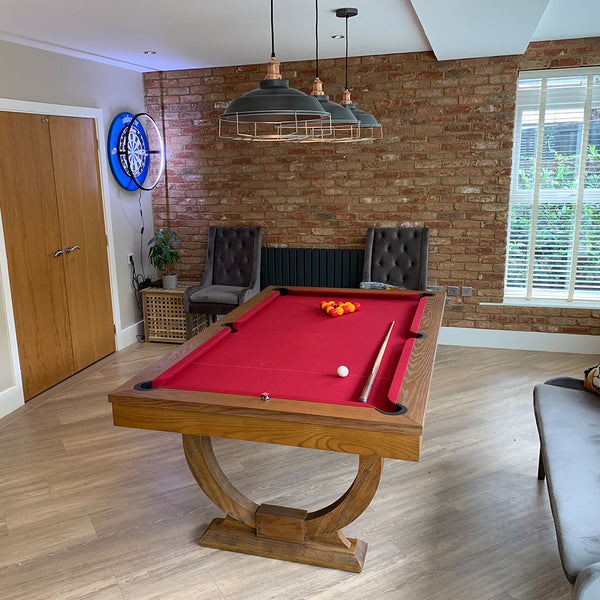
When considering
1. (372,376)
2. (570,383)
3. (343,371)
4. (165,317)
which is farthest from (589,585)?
(165,317)

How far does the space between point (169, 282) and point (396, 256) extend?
223 cm

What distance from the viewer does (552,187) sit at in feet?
16.7

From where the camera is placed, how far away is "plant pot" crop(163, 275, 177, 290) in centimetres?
559

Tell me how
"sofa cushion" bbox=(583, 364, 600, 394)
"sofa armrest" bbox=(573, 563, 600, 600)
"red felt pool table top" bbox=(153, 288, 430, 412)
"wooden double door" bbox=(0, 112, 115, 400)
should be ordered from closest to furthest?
"sofa armrest" bbox=(573, 563, 600, 600)
"red felt pool table top" bbox=(153, 288, 430, 412)
"sofa cushion" bbox=(583, 364, 600, 394)
"wooden double door" bbox=(0, 112, 115, 400)

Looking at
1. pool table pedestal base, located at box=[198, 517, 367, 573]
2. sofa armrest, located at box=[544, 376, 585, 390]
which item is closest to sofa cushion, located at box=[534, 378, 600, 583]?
sofa armrest, located at box=[544, 376, 585, 390]

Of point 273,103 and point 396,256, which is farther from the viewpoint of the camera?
point 396,256

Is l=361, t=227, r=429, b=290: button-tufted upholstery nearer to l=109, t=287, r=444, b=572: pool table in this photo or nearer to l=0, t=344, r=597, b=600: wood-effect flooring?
l=0, t=344, r=597, b=600: wood-effect flooring

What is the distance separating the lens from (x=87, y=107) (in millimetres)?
4871

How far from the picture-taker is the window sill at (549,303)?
5117 mm

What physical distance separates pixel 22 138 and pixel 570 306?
15.6 ft

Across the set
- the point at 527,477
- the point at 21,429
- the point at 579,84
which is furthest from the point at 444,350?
the point at 21,429

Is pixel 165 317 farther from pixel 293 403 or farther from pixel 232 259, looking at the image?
pixel 293 403

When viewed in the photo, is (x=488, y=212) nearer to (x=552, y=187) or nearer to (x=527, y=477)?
(x=552, y=187)

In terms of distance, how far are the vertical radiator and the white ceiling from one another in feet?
5.85
